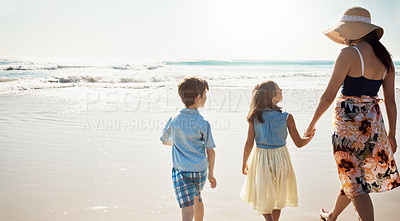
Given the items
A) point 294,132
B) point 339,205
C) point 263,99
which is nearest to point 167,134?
point 263,99

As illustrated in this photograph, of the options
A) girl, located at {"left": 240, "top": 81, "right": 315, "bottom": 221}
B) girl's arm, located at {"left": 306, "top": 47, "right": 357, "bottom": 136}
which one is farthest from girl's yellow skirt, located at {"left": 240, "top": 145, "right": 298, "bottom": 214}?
girl's arm, located at {"left": 306, "top": 47, "right": 357, "bottom": 136}

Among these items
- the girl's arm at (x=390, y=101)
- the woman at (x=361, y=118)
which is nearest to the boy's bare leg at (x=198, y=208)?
the woman at (x=361, y=118)

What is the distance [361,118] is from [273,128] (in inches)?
23.1

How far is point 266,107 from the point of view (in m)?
2.58

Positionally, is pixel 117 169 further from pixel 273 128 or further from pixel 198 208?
pixel 273 128

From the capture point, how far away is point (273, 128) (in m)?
2.55

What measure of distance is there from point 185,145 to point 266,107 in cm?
65

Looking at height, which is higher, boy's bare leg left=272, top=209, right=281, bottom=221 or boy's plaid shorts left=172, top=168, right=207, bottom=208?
boy's plaid shorts left=172, top=168, right=207, bottom=208

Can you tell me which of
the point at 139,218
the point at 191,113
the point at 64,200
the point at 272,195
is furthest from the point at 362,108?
the point at 64,200

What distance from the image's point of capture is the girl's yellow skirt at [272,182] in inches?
99.3

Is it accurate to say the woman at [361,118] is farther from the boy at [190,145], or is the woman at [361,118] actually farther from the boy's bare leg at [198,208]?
the boy's bare leg at [198,208]

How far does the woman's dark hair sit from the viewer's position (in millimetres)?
2432

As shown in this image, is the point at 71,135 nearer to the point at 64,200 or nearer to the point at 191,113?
the point at 64,200

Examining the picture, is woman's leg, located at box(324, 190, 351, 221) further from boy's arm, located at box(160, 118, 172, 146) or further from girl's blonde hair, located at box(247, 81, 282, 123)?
boy's arm, located at box(160, 118, 172, 146)
